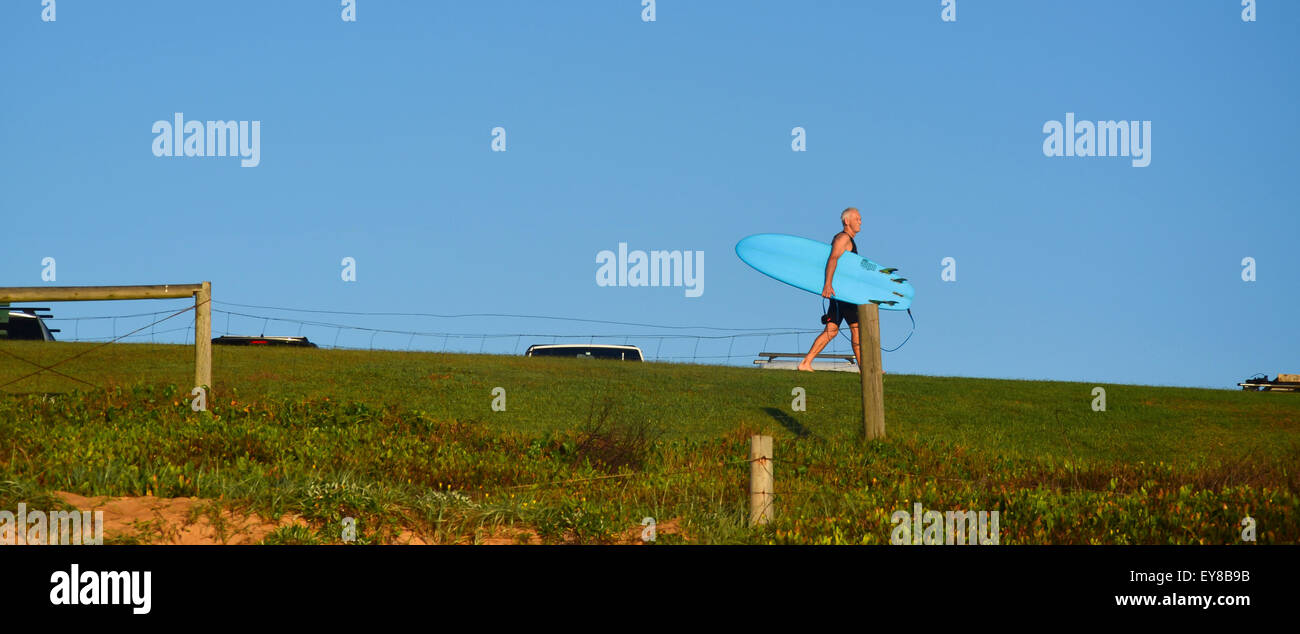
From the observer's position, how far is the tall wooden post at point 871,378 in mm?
14680

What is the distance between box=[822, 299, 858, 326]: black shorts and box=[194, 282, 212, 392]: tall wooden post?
9301 mm

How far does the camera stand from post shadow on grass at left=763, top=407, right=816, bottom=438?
15820 millimetres

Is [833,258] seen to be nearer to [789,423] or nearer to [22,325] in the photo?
[789,423]

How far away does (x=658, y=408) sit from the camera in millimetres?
17781

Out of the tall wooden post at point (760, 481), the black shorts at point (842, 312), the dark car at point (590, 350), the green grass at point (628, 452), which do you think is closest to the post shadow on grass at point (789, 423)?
the green grass at point (628, 452)

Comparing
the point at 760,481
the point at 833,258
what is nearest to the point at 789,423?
the point at 833,258

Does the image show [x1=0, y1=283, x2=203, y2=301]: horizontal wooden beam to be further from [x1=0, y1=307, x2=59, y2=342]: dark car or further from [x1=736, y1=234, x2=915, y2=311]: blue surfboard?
[x1=0, y1=307, x2=59, y2=342]: dark car

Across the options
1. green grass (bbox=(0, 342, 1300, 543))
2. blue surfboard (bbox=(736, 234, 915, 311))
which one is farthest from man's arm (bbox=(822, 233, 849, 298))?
green grass (bbox=(0, 342, 1300, 543))

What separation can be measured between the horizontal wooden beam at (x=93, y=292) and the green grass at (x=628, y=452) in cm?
122

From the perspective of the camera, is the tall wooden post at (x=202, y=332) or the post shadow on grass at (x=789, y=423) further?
the post shadow on grass at (x=789, y=423)

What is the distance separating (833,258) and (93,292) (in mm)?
10721

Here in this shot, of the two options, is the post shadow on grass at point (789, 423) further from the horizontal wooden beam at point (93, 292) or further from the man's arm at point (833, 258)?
the horizontal wooden beam at point (93, 292)

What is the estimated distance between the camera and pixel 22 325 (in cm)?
2975
